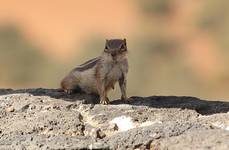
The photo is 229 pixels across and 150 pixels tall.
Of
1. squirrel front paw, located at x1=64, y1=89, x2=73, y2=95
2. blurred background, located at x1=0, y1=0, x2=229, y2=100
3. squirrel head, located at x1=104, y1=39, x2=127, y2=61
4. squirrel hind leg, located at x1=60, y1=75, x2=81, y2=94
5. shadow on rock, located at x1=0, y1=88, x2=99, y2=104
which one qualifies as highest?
blurred background, located at x1=0, y1=0, x2=229, y2=100

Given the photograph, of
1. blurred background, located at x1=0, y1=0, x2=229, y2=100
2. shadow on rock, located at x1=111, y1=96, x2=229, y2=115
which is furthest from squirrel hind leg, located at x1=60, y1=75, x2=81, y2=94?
blurred background, located at x1=0, y1=0, x2=229, y2=100

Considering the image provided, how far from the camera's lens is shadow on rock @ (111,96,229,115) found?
8211 mm

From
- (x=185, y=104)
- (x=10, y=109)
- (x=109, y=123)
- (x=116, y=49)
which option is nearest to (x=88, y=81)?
(x=116, y=49)

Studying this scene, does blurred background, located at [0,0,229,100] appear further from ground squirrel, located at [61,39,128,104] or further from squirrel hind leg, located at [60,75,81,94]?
ground squirrel, located at [61,39,128,104]

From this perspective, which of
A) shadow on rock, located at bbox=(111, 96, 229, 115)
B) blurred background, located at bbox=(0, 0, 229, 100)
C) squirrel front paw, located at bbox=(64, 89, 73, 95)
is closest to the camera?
shadow on rock, located at bbox=(111, 96, 229, 115)

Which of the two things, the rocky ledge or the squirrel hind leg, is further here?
the squirrel hind leg

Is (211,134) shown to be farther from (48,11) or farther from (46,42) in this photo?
(48,11)

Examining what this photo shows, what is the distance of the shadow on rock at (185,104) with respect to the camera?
8.21 metres

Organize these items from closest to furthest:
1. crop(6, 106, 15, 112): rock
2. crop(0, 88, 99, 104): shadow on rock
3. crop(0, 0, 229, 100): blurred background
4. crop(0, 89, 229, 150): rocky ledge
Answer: crop(0, 89, 229, 150): rocky ledge → crop(6, 106, 15, 112): rock → crop(0, 88, 99, 104): shadow on rock → crop(0, 0, 229, 100): blurred background

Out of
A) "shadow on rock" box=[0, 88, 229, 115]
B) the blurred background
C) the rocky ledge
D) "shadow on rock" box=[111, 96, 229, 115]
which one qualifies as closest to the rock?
the rocky ledge

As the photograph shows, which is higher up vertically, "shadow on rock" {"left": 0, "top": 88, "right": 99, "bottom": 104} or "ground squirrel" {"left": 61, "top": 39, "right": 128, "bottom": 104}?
"ground squirrel" {"left": 61, "top": 39, "right": 128, "bottom": 104}

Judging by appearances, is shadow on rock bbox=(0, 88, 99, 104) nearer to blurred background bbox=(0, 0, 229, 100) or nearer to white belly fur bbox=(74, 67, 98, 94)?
white belly fur bbox=(74, 67, 98, 94)

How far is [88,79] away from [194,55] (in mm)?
21622

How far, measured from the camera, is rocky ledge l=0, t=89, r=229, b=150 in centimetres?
641
